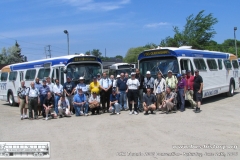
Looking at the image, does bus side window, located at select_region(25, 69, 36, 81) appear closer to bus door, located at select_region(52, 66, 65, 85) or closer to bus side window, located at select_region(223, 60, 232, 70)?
bus door, located at select_region(52, 66, 65, 85)

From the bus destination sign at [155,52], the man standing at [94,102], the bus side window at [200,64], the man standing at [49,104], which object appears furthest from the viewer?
the bus side window at [200,64]

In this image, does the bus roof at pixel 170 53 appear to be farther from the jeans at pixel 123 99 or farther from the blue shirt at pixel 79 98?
the blue shirt at pixel 79 98

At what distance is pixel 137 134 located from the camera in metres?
9.02

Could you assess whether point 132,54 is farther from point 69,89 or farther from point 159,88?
point 159,88

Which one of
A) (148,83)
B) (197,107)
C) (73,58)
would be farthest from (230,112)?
(73,58)

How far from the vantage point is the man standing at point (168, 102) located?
1270cm

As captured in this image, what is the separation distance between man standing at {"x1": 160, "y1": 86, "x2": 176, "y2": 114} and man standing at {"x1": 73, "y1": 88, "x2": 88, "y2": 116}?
3470mm

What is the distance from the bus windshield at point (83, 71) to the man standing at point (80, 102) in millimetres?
1473

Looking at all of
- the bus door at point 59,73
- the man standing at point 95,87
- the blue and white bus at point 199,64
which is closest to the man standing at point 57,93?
the bus door at point 59,73

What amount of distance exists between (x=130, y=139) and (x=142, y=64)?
23.5 feet

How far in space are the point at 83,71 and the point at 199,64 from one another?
20.2 ft

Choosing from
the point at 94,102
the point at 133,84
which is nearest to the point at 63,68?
the point at 94,102

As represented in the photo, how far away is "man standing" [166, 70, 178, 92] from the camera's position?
13070 mm

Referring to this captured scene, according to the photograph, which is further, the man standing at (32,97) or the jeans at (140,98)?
the jeans at (140,98)
